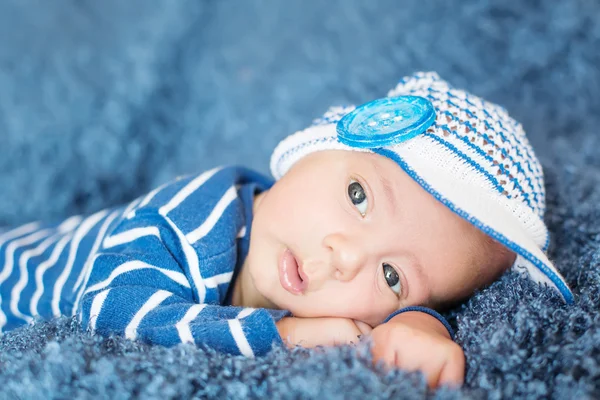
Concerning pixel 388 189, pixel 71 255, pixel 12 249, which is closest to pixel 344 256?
pixel 388 189

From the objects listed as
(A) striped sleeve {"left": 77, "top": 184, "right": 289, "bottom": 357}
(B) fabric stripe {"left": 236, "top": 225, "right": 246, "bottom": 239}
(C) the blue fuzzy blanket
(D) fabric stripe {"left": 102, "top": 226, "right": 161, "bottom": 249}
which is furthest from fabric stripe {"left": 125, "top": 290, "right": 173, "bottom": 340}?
(C) the blue fuzzy blanket

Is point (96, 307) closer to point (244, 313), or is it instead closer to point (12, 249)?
point (244, 313)

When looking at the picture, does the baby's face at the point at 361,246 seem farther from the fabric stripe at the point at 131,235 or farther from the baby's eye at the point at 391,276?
the fabric stripe at the point at 131,235

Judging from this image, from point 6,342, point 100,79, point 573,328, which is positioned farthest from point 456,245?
point 100,79

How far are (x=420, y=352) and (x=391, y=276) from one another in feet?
0.66

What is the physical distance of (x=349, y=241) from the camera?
3.13 ft

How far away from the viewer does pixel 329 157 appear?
1076 mm

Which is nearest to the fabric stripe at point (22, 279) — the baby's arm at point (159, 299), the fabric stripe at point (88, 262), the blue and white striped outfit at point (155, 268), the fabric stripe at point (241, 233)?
the blue and white striped outfit at point (155, 268)

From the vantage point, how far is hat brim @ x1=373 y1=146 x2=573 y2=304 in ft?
2.99

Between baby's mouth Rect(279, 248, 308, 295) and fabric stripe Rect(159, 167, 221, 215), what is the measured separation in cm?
22

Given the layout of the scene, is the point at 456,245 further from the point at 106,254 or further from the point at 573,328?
the point at 106,254

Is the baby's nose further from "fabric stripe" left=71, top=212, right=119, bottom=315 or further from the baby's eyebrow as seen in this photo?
"fabric stripe" left=71, top=212, right=119, bottom=315

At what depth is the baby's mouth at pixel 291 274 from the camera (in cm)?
98

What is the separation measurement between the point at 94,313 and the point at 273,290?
280 millimetres
